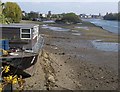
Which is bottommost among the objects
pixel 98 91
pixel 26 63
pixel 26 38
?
pixel 98 91

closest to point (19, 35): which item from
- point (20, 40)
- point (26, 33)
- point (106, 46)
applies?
point (20, 40)

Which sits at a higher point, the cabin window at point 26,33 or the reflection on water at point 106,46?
the cabin window at point 26,33

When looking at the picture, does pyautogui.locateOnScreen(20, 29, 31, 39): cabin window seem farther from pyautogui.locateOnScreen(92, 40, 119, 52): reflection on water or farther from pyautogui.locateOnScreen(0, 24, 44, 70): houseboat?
pyautogui.locateOnScreen(92, 40, 119, 52): reflection on water

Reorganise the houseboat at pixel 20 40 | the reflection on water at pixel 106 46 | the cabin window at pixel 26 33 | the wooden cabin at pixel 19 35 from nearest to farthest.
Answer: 1. the houseboat at pixel 20 40
2. the wooden cabin at pixel 19 35
3. the cabin window at pixel 26 33
4. the reflection on water at pixel 106 46

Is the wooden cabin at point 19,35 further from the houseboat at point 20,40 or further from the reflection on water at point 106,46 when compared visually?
the reflection on water at point 106,46

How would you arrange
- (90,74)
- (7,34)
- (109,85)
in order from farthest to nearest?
(90,74)
(7,34)
(109,85)

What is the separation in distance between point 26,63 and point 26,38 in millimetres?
3670

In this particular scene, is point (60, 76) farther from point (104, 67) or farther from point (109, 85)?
point (104, 67)

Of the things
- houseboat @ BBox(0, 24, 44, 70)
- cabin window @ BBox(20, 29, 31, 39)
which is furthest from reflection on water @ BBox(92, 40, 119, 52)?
houseboat @ BBox(0, 24, 44, 70)

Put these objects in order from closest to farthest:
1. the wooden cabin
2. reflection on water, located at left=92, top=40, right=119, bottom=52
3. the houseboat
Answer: the houseboat
the wooden cabin
reflection on water, located at left=92, top=40, right=119, bottom=52

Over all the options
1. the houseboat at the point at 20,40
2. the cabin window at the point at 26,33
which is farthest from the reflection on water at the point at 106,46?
the houseboat at the point at 20,40

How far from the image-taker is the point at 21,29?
18438 mm

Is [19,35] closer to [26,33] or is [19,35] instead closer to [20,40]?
[20,40]

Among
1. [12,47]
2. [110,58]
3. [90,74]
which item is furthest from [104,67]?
[12,47]
